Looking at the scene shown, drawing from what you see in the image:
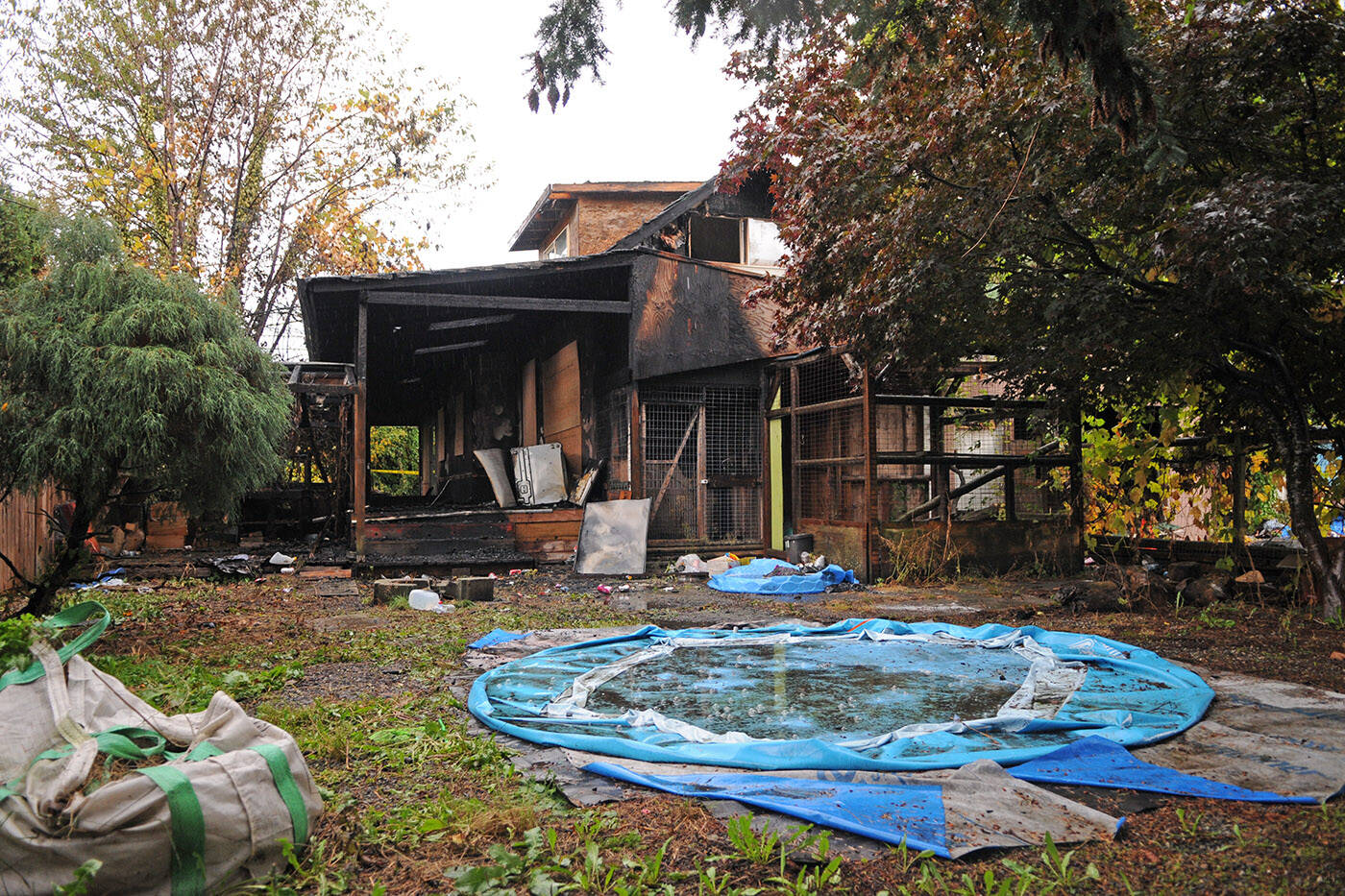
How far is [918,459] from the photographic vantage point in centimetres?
901

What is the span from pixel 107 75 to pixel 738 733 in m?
18.4

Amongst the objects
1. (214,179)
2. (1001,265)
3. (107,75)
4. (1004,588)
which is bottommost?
(1004,588)

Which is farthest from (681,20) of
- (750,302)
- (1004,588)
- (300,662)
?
(1004,588)

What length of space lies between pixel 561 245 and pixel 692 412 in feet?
27.1

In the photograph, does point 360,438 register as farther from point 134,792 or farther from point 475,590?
point 134,792

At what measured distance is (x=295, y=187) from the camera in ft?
58.3

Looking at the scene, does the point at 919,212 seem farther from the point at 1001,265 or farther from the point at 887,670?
the point at 887,670

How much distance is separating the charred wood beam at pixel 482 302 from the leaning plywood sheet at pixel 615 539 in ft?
8.30

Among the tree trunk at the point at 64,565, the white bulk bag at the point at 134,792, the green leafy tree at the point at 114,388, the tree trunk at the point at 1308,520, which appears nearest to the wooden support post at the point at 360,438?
the green leafy tree at the point at 114,388

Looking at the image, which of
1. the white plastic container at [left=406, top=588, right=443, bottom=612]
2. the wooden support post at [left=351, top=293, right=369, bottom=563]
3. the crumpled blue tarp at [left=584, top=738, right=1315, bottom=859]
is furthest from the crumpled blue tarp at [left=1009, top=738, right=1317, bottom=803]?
the wooden support post at [left=351, top=293, right=369, bottom=563]

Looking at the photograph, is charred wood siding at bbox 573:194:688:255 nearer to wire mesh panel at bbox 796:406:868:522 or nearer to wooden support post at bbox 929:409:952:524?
wire mesh panel at bbox 796:406:868:522

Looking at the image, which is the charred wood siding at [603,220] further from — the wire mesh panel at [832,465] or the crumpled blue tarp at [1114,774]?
the crumpled blue tarp at [1114,774]

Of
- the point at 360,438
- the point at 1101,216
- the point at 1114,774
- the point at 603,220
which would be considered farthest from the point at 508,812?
the point at 603,220

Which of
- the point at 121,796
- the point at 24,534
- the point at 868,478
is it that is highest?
the point at 868,478
